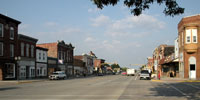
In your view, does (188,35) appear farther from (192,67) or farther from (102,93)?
(102,93)

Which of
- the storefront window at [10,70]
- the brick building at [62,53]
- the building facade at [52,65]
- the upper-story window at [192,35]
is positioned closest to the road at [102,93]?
the storefront window at [10,70]

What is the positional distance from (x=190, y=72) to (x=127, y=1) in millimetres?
36490

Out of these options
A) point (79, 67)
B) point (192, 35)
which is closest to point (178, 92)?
A: point (192, 35)

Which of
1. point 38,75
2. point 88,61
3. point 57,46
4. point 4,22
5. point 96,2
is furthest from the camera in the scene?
point 88,61

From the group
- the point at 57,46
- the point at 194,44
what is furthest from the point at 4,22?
the point at 194,44

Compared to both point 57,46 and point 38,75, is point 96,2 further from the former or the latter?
point 57,46

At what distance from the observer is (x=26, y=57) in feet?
168

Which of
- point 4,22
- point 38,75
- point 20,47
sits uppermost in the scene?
point 4,22

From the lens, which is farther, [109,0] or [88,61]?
[88,61]

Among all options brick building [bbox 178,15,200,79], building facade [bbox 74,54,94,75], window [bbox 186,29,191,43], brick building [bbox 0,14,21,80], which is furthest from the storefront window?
building facade [bbox 74,54,94,75]

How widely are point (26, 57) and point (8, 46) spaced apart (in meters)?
6.89

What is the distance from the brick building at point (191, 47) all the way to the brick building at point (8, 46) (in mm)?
31942

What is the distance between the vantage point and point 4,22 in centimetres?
4412

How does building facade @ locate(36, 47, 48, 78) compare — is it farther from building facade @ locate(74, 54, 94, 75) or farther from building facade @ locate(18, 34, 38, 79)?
building facade @ locate(74, 54, 94, 75)
